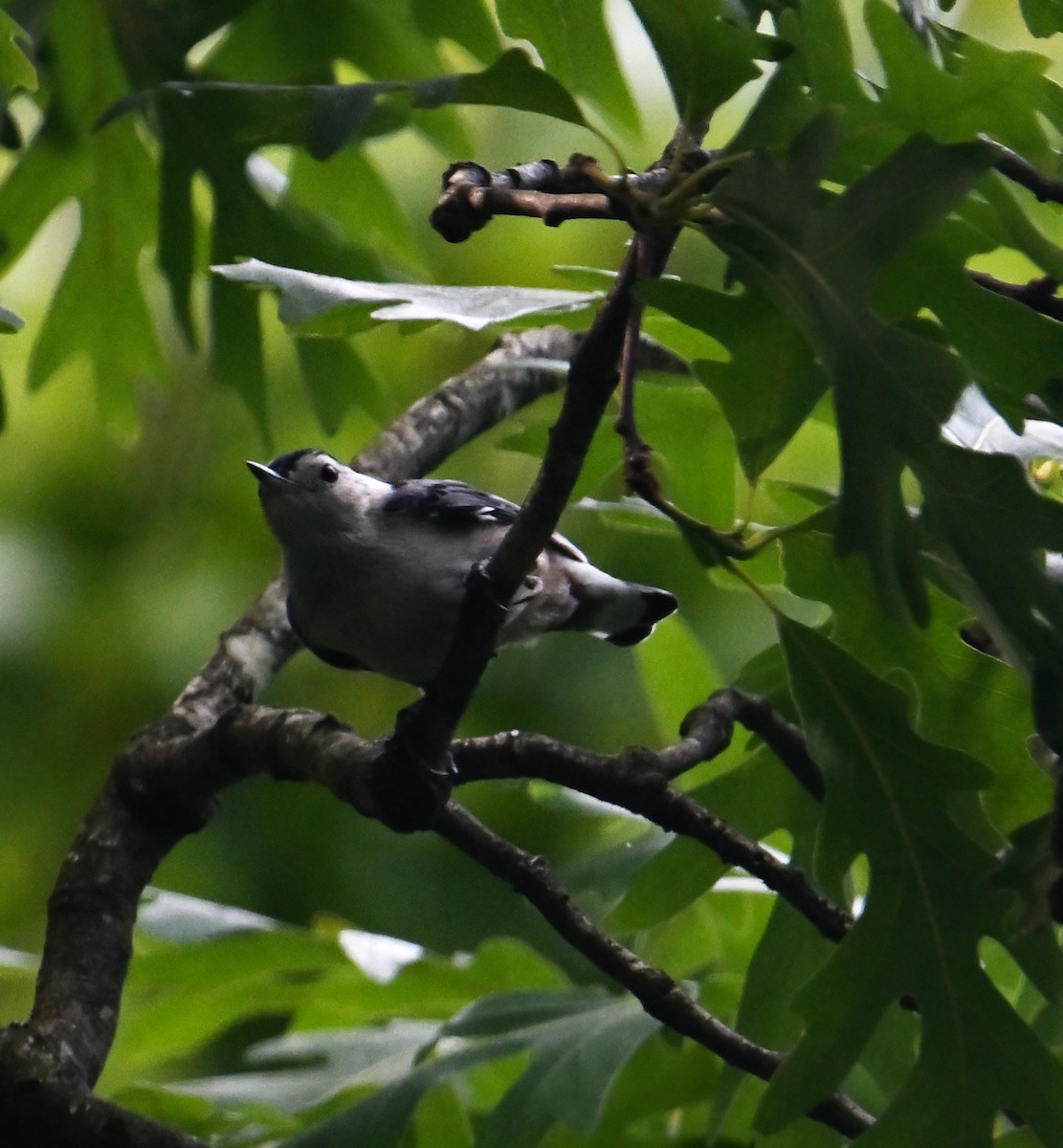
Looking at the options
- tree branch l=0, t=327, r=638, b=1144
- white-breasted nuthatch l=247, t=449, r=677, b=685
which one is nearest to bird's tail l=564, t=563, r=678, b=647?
white-breasted nuthatch l=247, t=449, r=677, b=685

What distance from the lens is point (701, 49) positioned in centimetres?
139

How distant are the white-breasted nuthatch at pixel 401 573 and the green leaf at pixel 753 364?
0.60 m

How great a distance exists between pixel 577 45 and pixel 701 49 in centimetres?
60

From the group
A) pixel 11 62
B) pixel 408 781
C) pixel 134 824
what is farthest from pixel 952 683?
pixel 11 62

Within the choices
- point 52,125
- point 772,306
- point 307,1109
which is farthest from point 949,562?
point 52,125

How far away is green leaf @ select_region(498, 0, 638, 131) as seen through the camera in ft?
5.53

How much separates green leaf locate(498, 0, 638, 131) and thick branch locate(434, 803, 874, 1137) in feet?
3.18

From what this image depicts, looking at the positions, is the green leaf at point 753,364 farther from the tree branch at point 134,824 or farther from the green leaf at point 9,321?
the green leaf at point 9,321

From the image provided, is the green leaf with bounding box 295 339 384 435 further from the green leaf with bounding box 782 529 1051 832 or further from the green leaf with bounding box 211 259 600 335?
the green leaf with bounding box 782 529 1051 832

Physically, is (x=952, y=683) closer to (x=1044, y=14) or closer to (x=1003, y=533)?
(x=1003, y=533)

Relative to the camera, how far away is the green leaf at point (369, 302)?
1.57 meters

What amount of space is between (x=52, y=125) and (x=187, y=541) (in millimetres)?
2122

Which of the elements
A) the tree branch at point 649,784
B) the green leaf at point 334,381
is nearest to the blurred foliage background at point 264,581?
the green leaf at point 334,381

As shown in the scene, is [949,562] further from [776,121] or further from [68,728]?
[68,728]
